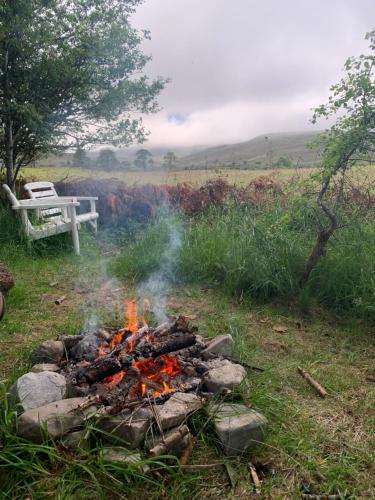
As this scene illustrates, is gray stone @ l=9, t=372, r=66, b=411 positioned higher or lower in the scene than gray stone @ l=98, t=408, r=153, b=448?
higher

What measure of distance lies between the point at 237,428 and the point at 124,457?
630 millimetres

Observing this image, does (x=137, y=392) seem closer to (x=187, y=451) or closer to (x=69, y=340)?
(x=187, y=451)

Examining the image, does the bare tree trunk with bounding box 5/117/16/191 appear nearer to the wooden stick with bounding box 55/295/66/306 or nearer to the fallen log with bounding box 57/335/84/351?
the wooden stick with bounding box 55/295/66/306

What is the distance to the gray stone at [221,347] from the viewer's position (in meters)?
2.99

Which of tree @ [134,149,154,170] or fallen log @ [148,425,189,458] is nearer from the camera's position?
fallen log @ [148,425,189,458]

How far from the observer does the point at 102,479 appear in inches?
74.8

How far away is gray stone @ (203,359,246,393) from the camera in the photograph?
8.07 feet

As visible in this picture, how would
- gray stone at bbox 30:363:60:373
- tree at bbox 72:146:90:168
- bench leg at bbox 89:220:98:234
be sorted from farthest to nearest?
tree at bbox 72:146:90:168 → bench leg at bbox 89:220:98:234 → gray stone at bbox 30:363:60:373

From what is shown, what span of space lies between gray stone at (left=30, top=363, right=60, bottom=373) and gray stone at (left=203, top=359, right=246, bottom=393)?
1083 mm

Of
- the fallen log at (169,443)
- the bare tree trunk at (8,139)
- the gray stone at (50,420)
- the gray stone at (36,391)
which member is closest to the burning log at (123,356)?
the gray stone at (36,391)

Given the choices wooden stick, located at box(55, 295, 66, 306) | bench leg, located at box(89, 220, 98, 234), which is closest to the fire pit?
wooden stick, located at box(55, 295, 66, 306)

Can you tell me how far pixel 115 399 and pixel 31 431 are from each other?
0.48 metres

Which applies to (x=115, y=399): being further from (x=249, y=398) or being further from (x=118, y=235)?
(x=118, y=235)

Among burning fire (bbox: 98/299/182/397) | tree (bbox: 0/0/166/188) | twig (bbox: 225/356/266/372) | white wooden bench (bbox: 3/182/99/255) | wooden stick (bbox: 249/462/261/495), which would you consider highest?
tree (bbox: 0/0/166/188)
